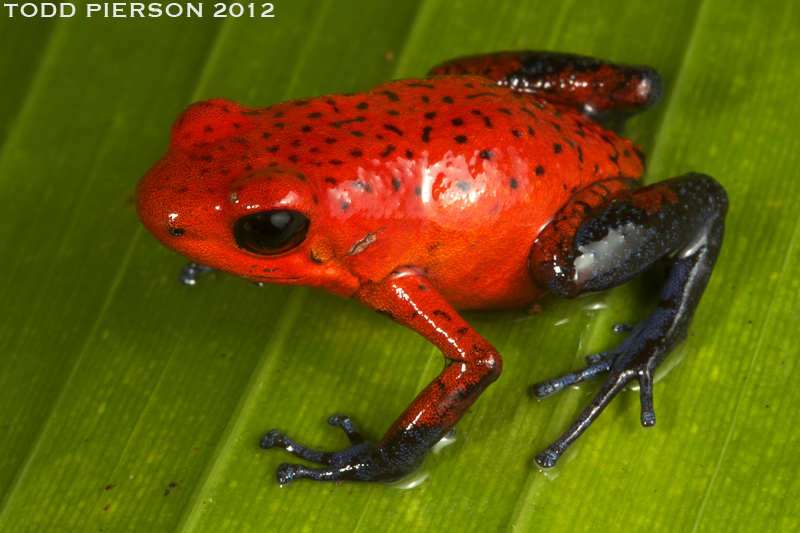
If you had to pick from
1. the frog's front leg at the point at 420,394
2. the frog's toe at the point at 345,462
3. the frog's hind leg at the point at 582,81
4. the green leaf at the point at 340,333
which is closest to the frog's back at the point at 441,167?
the frog's front leg at the point at 420,394

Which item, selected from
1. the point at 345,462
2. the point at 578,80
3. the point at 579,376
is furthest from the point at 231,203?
the point at 578,80

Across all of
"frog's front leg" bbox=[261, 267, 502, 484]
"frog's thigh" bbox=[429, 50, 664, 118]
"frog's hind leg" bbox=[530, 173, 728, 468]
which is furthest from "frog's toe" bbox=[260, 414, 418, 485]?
"frog's thigh" bbox=[429, 50, 664, 118]

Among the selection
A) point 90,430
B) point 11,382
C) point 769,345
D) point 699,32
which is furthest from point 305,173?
point 699,32

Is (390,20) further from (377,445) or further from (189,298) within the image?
(377,445)

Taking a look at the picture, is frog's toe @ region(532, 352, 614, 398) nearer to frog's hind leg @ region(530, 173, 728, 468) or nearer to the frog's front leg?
frog's hind leg @ region(530, 173, 728, 468)

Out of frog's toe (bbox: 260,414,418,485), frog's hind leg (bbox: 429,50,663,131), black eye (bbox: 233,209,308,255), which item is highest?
frog's hind leg (bbox: 429,50,663,131)

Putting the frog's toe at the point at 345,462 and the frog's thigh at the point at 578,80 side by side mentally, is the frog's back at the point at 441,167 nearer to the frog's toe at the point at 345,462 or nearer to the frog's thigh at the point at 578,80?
the frog's thigh at the point at 578,80
